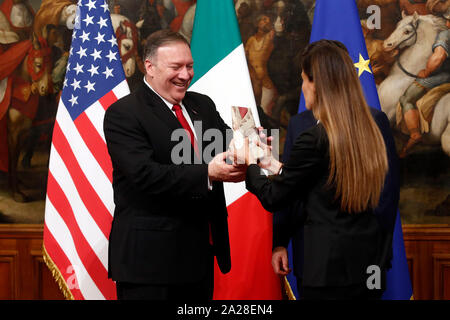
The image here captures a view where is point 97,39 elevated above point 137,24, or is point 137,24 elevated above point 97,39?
point 137,24

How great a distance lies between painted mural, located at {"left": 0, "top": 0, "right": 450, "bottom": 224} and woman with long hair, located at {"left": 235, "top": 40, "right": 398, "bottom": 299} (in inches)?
79.0

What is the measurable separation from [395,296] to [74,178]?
7.93 feet

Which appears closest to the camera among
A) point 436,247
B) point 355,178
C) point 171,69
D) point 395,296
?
point 355,178

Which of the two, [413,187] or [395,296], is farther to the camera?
[413,187]

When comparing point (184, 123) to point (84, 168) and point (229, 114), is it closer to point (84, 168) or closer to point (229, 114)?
point (229, 114)

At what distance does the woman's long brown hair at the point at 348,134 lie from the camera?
2105 mm

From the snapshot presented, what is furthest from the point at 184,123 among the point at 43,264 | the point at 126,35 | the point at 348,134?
the point at 43,264

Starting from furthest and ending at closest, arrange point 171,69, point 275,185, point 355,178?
point 171,69, point 275,185, point 355,178

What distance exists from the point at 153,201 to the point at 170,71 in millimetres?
670

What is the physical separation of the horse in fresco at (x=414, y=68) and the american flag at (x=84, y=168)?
2136 mm

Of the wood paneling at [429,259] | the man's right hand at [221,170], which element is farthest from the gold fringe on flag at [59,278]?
the wood paneling at [429,259]

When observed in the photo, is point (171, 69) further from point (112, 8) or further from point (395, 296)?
→ point (395, 296)

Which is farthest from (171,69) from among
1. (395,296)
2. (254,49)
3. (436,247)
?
(436,247)

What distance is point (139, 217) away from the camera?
2.39 meters
